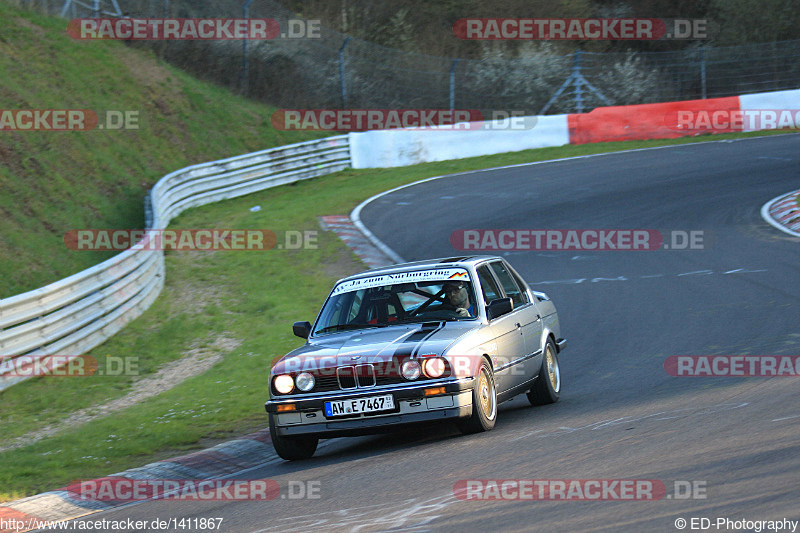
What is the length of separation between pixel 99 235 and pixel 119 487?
1273 cm

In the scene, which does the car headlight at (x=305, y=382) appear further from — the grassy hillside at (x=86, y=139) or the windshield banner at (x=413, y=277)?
the grassy hillside at (x=86, y=139)

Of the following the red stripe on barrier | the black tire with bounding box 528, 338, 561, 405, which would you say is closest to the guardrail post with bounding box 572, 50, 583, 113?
the red stripe on barrier

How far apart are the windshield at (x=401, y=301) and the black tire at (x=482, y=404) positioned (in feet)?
2.03

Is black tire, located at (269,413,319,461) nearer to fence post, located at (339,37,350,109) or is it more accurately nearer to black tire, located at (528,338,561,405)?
black tire, located at (528,338,561,405)

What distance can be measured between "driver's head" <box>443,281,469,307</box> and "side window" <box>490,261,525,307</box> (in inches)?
30.3

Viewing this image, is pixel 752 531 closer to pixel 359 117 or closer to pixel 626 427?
pixel 626 427

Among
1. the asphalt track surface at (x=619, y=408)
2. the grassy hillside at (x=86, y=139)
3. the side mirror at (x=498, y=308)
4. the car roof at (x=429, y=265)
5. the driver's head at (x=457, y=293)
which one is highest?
the grassy hillside at (x=86, y=139)

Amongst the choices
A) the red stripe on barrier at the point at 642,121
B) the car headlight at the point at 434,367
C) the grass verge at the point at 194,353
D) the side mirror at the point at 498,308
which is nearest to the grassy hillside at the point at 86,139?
the grass verge at the point at 194,353

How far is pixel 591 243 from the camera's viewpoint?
1669 cm

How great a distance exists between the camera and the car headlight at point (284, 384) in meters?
7.19

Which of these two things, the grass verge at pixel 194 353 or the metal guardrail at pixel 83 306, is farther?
the metal guardrail at pixel 83 306

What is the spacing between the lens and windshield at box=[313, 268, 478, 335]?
7930 mm

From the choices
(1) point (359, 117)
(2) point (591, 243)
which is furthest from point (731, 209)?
(1) point (359, 117)

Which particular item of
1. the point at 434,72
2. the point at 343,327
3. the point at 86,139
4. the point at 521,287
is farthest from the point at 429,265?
the point at 434,72
